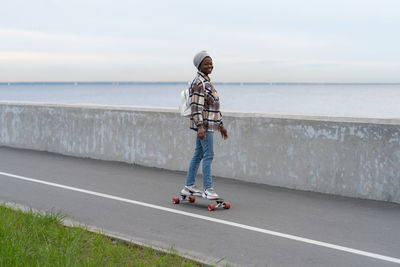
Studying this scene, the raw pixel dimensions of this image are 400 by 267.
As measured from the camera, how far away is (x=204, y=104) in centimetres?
727

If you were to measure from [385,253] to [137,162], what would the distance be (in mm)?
6409

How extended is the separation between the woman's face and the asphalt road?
5.95 ft

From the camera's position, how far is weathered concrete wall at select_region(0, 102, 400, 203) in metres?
7.98

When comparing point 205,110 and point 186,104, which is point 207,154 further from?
point 186,104

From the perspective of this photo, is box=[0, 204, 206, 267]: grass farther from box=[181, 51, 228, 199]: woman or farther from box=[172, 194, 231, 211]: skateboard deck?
box=[181, 51, 228, 199]: woman

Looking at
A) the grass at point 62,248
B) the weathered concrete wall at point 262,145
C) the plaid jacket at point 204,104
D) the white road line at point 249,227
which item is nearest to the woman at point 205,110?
the plaid jacket at point 204,104

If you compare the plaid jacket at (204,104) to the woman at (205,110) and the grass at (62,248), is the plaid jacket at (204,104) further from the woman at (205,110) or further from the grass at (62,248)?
the grass at (62,248)

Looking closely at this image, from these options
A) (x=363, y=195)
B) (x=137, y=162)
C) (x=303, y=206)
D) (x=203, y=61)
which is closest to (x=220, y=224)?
(x=303, y=206)

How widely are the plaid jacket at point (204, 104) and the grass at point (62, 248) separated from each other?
6.87 ft

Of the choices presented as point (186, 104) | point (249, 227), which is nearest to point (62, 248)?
point (249, 227)

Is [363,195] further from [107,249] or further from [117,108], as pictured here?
[117,108]

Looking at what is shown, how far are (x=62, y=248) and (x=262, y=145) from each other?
4509 mm

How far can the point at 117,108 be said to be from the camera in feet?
38.2

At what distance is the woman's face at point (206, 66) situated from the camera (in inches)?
282
